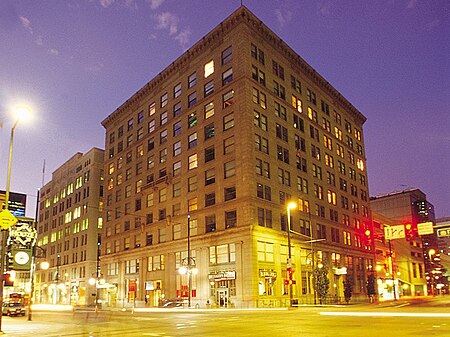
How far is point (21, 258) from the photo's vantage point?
75.2ft

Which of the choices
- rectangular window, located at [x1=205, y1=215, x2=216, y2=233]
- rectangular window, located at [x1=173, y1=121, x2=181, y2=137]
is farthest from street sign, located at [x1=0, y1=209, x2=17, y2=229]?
rectangular window, located at [x1=173, y1=121, x2=181, y2=137]

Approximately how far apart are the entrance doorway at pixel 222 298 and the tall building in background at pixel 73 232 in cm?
3839

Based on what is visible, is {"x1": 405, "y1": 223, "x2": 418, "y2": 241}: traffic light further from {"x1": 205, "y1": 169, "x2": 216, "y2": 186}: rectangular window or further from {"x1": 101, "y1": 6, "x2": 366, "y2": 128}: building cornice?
{"x1": 101, "y1": 6, "x2": 366, "y2": 128}: building cornice

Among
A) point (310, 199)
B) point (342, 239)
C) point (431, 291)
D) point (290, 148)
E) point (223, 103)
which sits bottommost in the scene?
point (431, 291)

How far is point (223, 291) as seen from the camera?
55.8 meters

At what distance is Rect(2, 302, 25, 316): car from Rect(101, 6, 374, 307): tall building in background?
60.2 ft

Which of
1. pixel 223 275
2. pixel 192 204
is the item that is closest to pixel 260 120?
pixel 192 204

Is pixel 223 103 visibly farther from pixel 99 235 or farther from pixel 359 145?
pixel 99 235

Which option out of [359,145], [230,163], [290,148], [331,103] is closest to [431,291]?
[359,145]

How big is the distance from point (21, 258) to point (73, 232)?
284ft

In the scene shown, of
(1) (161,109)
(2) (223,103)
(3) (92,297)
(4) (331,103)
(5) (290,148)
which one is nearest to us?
(2) (223,103)

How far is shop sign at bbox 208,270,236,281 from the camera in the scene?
54691 millimetres

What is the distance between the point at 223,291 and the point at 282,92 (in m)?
31.0

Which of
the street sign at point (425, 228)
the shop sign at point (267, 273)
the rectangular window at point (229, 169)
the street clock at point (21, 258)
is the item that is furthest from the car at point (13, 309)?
the street sign at point (425, 228)
